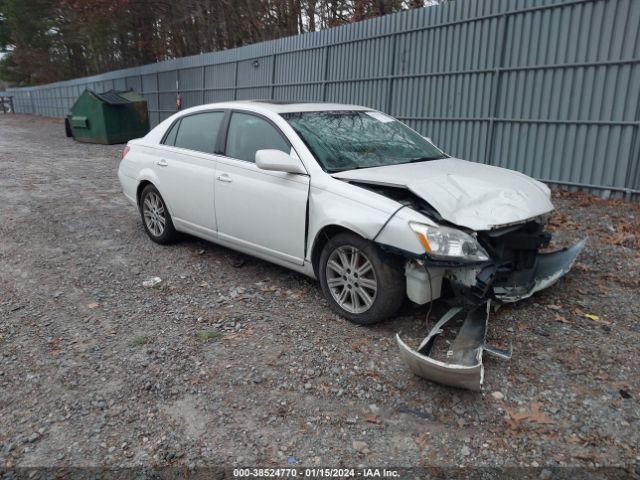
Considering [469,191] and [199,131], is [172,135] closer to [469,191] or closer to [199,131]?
[199,131]

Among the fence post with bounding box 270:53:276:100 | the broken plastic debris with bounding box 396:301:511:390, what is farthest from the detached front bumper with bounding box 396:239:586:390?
the fence post with bounding box 270:53:276:100

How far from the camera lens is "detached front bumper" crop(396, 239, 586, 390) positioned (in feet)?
9.67

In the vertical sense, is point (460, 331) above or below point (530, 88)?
below

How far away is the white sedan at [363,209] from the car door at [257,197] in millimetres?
12

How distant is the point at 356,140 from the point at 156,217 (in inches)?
106

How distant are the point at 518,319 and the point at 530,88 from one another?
530cm

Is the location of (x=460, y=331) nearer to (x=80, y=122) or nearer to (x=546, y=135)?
(x=546, y=135)

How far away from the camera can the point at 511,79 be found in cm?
826

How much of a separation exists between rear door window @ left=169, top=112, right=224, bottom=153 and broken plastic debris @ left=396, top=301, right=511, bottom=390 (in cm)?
294

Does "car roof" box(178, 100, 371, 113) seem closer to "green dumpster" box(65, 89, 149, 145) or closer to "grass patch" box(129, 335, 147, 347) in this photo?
"grass patch" box(129, 335, 147, 347)

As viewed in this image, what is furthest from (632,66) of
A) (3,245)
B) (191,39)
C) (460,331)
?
(191,39)

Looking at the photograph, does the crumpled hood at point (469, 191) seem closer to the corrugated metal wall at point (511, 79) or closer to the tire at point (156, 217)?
the tire at point (156, 217)

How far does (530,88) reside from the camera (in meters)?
8.04

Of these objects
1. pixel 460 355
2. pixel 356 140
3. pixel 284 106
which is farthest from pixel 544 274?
pixel 284 106
